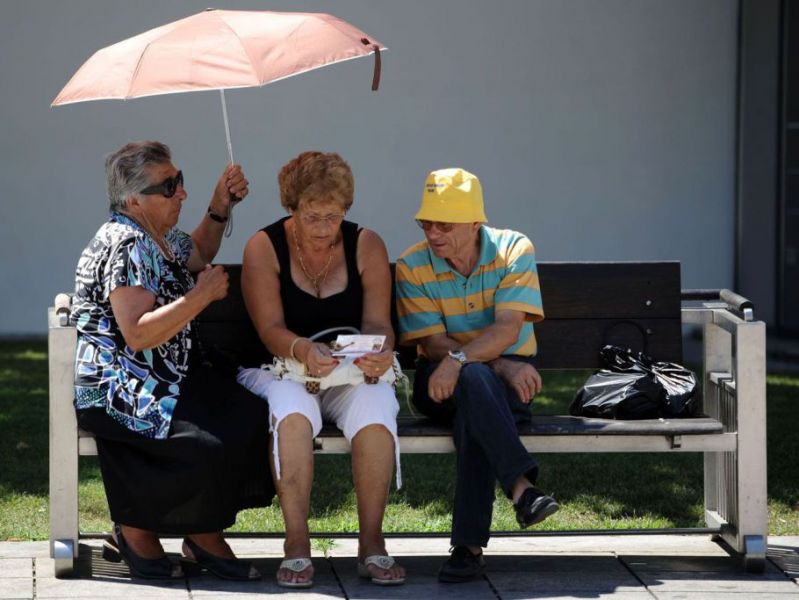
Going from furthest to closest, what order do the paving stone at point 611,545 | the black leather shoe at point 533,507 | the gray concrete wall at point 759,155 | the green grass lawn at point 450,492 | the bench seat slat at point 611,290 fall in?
the gray concrete wall at point 759,155 < the green grass lawn at point 450,492 < the bench seat slat at point 611,290 < the paving stone at point 611,545 < the black leather shoe at point 533,507

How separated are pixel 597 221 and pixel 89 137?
3794mm

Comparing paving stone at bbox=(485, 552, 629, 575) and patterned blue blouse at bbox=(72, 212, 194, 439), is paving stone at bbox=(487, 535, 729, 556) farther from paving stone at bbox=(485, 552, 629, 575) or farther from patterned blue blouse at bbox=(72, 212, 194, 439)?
patterned blue blouse at bbox=(72, 212, 194, 439)

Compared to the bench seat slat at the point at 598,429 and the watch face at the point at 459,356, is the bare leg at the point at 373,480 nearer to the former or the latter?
the bench seat slat at the point at 598,429

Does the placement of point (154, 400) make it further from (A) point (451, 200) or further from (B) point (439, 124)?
(B) point (439, 124)

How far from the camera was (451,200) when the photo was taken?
4.89 metres

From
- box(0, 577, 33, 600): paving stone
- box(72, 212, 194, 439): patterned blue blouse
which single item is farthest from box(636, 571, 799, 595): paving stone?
box(0, 577, 33, 600): paving stone

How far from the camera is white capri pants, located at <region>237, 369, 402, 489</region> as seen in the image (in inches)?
182

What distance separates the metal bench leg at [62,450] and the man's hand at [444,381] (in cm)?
113

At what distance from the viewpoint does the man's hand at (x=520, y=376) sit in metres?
4.84

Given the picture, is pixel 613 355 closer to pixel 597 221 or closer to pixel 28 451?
pixel 28 451

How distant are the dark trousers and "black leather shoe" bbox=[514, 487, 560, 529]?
6 cm

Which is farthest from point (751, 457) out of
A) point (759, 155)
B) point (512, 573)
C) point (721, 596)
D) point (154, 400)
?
point (759, 155)

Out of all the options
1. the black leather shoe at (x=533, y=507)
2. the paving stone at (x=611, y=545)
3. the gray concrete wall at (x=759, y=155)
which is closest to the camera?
the black leather shoe at (x=533, y=507)

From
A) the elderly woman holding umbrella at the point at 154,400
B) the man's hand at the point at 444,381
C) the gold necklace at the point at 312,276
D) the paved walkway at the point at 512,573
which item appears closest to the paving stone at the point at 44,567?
the paved walkway at the point at 512,573
